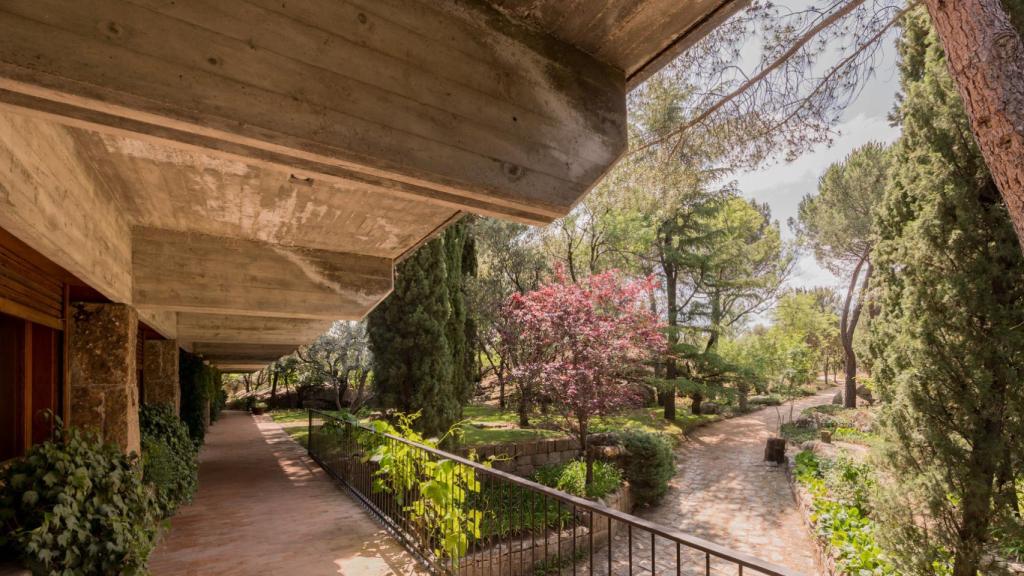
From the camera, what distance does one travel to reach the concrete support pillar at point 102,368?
3.51m

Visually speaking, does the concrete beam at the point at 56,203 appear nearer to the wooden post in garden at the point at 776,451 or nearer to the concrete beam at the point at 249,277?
the concrete beam at the point at 249,277

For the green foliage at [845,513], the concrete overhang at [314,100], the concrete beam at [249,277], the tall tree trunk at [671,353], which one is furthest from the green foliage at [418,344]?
the tall tree trunk at [671,353]

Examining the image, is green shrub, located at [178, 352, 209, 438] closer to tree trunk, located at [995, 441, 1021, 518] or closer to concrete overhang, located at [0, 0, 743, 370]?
concrete overhang, located at [0, 0, 743, 370]

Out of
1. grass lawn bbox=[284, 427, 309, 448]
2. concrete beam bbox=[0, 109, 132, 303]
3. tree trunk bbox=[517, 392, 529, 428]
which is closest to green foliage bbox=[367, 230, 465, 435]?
tree trunk bbox=[517, 392, 529, 428]

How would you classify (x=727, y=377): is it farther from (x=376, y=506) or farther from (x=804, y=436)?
(x=376, y=506)

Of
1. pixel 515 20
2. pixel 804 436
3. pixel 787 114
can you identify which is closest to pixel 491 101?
pixel 515 20

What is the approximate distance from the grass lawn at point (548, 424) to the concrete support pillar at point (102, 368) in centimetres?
558

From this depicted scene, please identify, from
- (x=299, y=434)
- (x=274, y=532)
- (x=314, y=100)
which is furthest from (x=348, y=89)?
(x=299, y=434)

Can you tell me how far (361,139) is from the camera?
1279mm

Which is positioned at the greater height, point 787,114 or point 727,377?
point 787,114

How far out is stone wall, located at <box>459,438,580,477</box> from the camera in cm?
930

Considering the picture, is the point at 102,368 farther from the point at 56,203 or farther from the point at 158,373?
the point at 158,373

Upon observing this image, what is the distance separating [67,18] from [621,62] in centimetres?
149

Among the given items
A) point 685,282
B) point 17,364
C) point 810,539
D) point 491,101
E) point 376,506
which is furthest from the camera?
point 685,282
